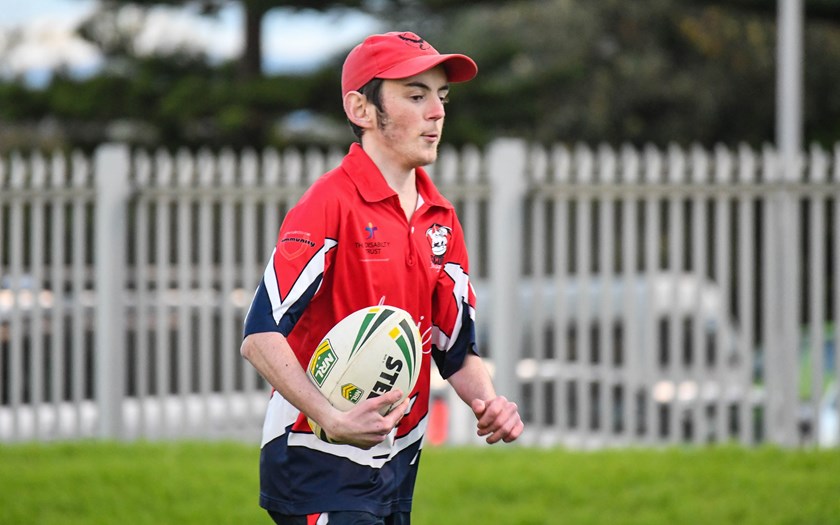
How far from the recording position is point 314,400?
2.89m

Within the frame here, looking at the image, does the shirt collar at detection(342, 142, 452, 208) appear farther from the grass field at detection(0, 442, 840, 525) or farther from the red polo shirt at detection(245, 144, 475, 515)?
the grass field at detection(0, 442, 840, 525)

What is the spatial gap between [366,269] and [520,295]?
6.44 meters

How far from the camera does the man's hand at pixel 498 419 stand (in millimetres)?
3113

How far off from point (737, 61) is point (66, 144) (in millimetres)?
12710

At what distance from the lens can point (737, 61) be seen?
2425 cm

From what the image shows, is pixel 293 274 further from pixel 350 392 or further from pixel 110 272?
pixel 110 272

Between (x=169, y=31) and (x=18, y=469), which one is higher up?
(x=169, y=31)

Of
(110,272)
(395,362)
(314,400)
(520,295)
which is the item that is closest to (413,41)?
(395,362)

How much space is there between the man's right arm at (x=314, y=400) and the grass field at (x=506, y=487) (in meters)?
3.78

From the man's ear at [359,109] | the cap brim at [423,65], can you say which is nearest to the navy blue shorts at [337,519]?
the man's ear at [359,109]

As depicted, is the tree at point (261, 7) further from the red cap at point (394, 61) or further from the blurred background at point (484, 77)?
the red cap at point (394, 61)

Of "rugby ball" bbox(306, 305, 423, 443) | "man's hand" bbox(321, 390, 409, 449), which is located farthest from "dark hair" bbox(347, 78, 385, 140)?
"man's hand" bbox(321, 390, 409, 449)

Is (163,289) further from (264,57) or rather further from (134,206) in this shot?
(264,57)

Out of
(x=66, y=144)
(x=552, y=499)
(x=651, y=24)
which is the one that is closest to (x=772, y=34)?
(x=651, y=24)
